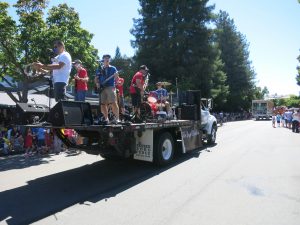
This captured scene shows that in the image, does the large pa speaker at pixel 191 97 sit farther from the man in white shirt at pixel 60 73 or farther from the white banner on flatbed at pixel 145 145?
the man in white shirt at pixel 60 73

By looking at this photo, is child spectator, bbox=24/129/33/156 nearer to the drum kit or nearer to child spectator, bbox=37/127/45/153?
child spectator, bbox=37/127/45/153

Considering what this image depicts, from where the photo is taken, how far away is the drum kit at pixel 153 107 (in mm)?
9859

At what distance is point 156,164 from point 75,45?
9701 millimetres

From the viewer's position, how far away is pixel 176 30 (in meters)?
37.7

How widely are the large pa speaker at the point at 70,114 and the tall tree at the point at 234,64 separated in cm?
4964

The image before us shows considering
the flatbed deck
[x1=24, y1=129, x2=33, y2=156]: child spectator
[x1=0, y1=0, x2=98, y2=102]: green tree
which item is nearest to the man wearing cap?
the flatbed deck

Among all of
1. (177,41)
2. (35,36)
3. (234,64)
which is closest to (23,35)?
(35,36)

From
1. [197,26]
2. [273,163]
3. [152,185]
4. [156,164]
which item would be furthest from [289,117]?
[152,185]

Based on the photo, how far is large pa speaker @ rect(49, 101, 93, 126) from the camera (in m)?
6.47

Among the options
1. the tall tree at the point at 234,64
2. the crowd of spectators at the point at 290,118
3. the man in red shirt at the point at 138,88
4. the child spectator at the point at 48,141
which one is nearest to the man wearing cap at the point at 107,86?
the man in red shirt at the point at 138,88

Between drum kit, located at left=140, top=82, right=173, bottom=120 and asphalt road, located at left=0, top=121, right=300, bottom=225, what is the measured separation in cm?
143

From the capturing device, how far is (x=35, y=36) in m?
15.0

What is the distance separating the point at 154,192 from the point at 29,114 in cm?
319

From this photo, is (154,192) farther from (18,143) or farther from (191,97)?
(18,143)
